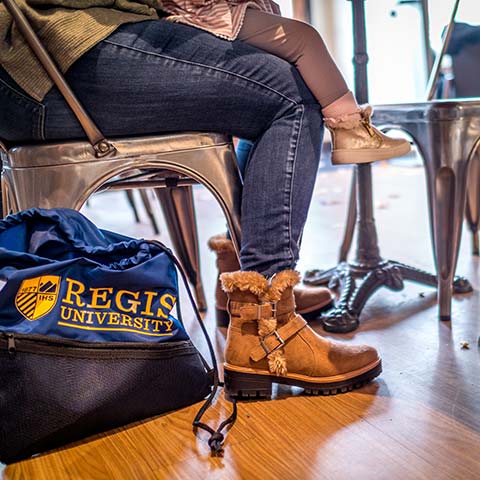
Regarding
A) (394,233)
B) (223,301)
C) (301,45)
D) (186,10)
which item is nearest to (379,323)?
(223,301)

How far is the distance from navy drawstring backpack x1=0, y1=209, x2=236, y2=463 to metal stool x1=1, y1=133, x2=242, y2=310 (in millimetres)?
57

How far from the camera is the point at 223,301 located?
1.45 metres

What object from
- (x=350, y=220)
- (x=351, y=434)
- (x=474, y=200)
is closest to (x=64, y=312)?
(x=351, y=434)

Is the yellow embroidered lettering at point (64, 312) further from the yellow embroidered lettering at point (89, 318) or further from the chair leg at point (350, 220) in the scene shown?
the chair leg at point (350, 220)

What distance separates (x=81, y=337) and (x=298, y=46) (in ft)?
1.93

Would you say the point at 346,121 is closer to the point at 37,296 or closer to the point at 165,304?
the point at 165,304

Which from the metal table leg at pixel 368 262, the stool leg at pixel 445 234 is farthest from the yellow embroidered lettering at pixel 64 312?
the stool leg at pixel 445 234

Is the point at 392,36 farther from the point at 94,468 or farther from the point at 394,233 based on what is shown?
the point at 94,468

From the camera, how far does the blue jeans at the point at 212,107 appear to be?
3.33 feet

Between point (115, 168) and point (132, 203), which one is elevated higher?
point (115, 168)

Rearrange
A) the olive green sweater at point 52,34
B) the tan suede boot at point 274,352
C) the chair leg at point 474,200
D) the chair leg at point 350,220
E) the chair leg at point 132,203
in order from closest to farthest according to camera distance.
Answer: the olive green sweater at point 52,34
the tan suede boot at point 274,352
the chair leg at point 350,220
the chair leg at point 474,200
the chair leg at point 132,203

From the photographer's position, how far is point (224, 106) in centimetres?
107

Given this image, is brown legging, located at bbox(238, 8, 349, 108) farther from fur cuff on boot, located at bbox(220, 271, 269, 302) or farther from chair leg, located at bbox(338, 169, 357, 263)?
chair leg, located at bbox(338, 169, 357, 263)

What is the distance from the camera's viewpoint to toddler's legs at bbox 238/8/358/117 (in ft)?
3.53
